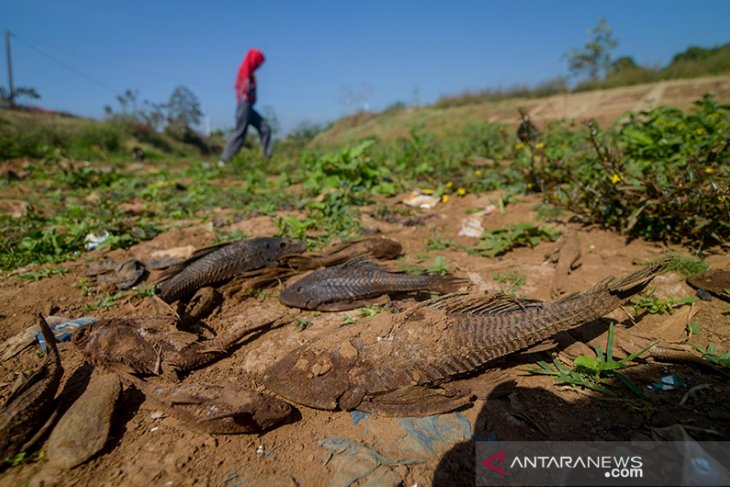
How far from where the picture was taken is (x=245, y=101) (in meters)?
9.42

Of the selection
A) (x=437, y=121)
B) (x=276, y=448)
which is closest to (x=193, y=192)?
(x=276, y=448)

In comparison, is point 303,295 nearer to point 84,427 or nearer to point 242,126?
point 84,427

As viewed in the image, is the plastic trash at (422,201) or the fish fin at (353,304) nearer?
the fish fin at (353,304)

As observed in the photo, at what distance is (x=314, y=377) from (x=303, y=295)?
1.07 m

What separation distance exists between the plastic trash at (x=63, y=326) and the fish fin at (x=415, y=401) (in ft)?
7.41

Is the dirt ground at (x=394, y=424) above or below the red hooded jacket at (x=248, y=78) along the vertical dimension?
below

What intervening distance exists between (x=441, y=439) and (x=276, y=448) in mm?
836

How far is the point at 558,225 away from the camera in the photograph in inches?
171

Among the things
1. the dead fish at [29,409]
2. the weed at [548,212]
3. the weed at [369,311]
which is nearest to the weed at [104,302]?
the dead fish at [29,409]

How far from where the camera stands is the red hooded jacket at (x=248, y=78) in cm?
941

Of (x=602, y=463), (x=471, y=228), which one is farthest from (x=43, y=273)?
(x=602, y=463)

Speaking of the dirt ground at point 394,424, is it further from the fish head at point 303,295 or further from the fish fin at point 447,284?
the fish fin at point 447,284

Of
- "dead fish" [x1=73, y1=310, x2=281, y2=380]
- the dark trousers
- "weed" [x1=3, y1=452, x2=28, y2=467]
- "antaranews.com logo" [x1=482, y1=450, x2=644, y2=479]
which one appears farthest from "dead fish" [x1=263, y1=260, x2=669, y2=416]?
the dark trousers

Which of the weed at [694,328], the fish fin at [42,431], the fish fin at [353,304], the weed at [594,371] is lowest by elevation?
the weed at [694,328]
